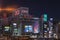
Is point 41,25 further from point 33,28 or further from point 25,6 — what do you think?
point 25,6

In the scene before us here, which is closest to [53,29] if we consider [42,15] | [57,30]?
[57,30]

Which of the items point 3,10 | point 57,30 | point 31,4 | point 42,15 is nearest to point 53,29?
point 57,30

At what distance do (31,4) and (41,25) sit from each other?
39 centimetres

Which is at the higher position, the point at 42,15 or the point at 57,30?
the point at 42,15

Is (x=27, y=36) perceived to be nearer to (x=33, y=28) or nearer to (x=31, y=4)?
(x=33, y=28)

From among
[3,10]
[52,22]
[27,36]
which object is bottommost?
[27,36]

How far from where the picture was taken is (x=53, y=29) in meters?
3.14

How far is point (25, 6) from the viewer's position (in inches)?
127

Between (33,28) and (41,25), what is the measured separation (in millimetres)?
145

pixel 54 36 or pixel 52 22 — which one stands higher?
pixel 52 22

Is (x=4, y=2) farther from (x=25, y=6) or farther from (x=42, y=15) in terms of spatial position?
(x=42, y=15)

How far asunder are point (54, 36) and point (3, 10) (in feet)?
3.07

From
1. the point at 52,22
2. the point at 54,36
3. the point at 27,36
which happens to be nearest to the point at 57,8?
the point at 52,22

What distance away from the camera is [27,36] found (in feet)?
10.4
